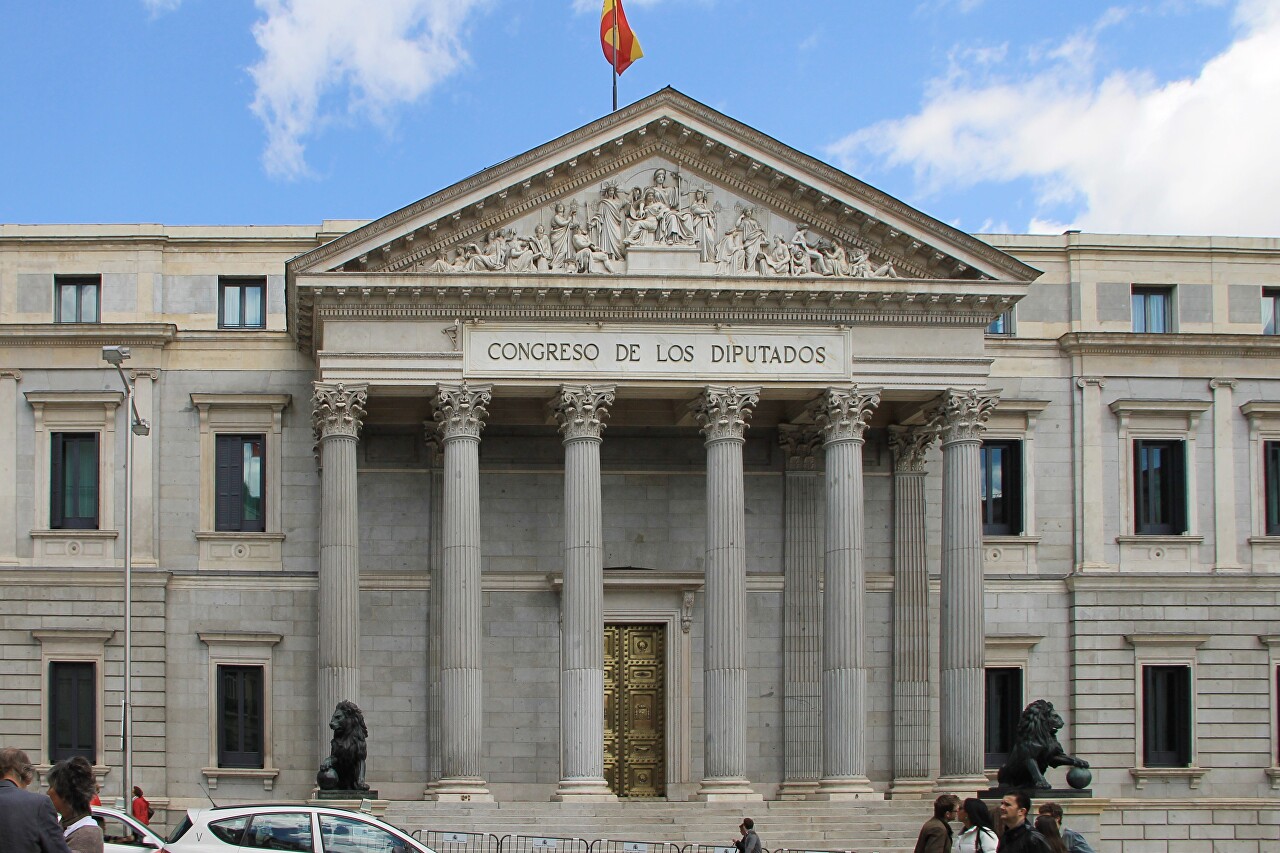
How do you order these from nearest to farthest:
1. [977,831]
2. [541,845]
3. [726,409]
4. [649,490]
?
[977,831], [541,845], [726,409], [649,490]

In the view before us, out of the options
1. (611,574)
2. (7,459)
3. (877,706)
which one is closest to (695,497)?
(611,574)

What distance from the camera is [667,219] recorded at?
4219 cm

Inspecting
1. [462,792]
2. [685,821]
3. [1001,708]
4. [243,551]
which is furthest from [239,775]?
[1001,708]

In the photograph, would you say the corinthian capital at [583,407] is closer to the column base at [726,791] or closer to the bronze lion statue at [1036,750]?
the column base at [726,791]

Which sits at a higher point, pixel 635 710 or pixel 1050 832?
pixel 1050 832

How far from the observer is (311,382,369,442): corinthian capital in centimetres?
4128

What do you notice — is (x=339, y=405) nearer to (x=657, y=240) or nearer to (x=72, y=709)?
(x=657, y=240)

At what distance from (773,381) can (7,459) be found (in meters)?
18.3

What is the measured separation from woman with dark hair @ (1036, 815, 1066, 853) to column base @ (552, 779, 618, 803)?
2198 cm

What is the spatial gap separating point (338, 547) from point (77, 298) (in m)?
10.7

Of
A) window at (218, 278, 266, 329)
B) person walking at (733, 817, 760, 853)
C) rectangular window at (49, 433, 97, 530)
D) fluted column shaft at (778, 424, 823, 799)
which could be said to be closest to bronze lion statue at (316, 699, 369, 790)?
person walking at (733, 817, 760, 853)

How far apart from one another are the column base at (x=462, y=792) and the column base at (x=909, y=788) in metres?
10.1

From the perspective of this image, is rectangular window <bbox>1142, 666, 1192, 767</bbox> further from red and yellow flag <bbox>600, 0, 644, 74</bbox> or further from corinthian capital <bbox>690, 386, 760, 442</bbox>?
red and yellow flag <bbox>600, 0, 644, 74</bbox>

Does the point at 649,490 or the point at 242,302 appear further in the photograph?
the point at 242,302
